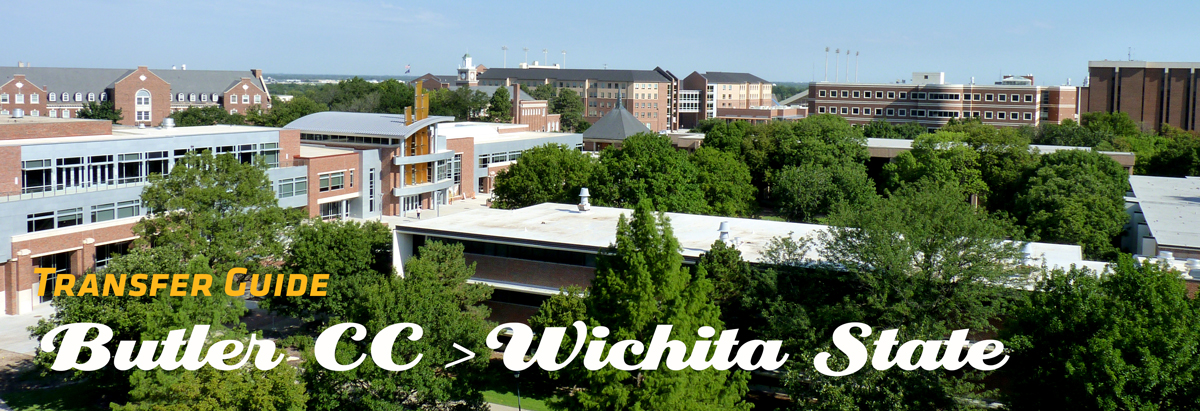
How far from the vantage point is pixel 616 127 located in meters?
92.5

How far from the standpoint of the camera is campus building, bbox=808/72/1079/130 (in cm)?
11569

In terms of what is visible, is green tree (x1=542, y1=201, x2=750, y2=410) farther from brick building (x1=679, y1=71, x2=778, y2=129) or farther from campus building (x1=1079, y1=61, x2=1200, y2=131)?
brick building (x1=679, y1=71, x2=778, y2=129)

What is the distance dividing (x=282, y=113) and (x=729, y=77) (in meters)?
85.0

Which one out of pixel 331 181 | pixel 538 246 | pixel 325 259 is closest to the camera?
pixel 325 259

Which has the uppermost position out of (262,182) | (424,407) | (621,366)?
(262,182)

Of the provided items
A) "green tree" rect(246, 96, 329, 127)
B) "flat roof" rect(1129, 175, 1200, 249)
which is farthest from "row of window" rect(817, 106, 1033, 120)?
"flat roof" rect(1129, 175, 1200, 249)

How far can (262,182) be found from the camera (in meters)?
37.2

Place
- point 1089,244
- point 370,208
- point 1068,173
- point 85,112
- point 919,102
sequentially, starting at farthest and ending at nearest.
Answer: point 919,102
point 85,112
point 370,208
point 1068,173
point 1089,244

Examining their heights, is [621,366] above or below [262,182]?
below

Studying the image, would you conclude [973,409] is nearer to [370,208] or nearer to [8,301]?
[8,301]

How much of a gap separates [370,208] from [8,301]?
22893mm

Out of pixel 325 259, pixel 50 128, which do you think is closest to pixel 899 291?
pixel 325 259

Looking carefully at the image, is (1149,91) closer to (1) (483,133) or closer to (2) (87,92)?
(1) (483,133)

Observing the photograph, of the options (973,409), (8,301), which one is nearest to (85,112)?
(8,301)
